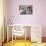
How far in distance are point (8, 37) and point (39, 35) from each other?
1.92 ft

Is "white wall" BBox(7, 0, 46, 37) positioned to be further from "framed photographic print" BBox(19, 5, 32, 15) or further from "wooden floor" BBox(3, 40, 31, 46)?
"wooden floor" BBox(3, 40, 31, 46)

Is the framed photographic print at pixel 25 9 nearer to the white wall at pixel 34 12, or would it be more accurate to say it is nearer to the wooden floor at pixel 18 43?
the white wall at pixel 34 12

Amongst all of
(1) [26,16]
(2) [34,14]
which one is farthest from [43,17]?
(1) [26,16]

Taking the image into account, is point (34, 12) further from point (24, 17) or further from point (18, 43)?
point (18, 43)

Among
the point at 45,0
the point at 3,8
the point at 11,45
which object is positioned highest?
the point at 45,0

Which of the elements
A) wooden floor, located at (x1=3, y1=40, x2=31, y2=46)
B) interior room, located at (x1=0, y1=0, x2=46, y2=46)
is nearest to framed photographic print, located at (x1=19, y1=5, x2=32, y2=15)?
interior room, located at (x1=0, y1=0, x2=46, y2=46)

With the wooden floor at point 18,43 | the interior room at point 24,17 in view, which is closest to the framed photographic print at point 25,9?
the interior room at point 24,17

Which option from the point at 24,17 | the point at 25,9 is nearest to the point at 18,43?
the point at 24,17

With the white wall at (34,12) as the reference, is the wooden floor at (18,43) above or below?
below

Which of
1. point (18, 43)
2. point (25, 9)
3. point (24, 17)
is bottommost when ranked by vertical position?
point (18, 43)

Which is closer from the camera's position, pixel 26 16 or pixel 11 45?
pixel 11 45

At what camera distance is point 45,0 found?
235 centimetres

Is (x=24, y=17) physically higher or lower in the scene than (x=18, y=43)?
higher

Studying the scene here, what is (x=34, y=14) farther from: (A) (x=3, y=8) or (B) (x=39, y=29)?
(A) (x=3, y=8)
